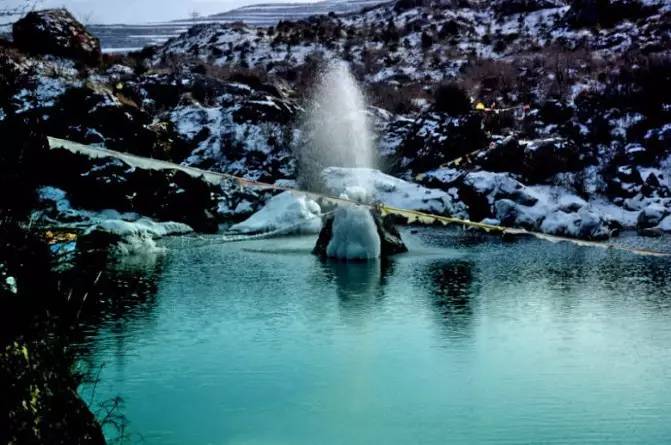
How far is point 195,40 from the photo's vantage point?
8125 cm

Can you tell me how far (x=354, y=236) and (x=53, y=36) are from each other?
31.8m

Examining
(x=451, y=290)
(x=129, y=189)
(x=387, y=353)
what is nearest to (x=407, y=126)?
(x=129, y=189)

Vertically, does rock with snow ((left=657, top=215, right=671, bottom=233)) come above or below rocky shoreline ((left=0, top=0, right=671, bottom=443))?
below

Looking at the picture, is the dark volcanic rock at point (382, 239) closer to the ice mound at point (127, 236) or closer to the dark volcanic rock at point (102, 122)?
the ice mound at point (127, 236)

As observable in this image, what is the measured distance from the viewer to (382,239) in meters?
25.7

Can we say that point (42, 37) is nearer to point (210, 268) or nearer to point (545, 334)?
point (210, 268)

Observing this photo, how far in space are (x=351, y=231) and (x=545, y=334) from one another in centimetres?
1025

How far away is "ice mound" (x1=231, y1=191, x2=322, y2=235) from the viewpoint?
3092 cm

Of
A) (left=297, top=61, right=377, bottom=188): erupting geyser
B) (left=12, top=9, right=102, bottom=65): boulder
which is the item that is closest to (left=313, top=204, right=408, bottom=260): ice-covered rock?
(left=297, top=61, right=377, bottom=188): erupting geyser

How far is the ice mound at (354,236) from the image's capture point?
Result: 80.3 ft

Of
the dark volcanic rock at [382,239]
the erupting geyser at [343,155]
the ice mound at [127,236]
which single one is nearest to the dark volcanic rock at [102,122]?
the erupting geyser at [343,155]

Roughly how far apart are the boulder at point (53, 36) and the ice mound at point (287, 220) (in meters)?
23.1

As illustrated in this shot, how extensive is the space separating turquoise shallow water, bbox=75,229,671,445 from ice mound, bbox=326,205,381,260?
3.61ft

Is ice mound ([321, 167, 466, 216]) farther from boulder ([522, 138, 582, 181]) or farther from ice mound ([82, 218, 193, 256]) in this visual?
ice mound ([82, 218, 193, 256])
